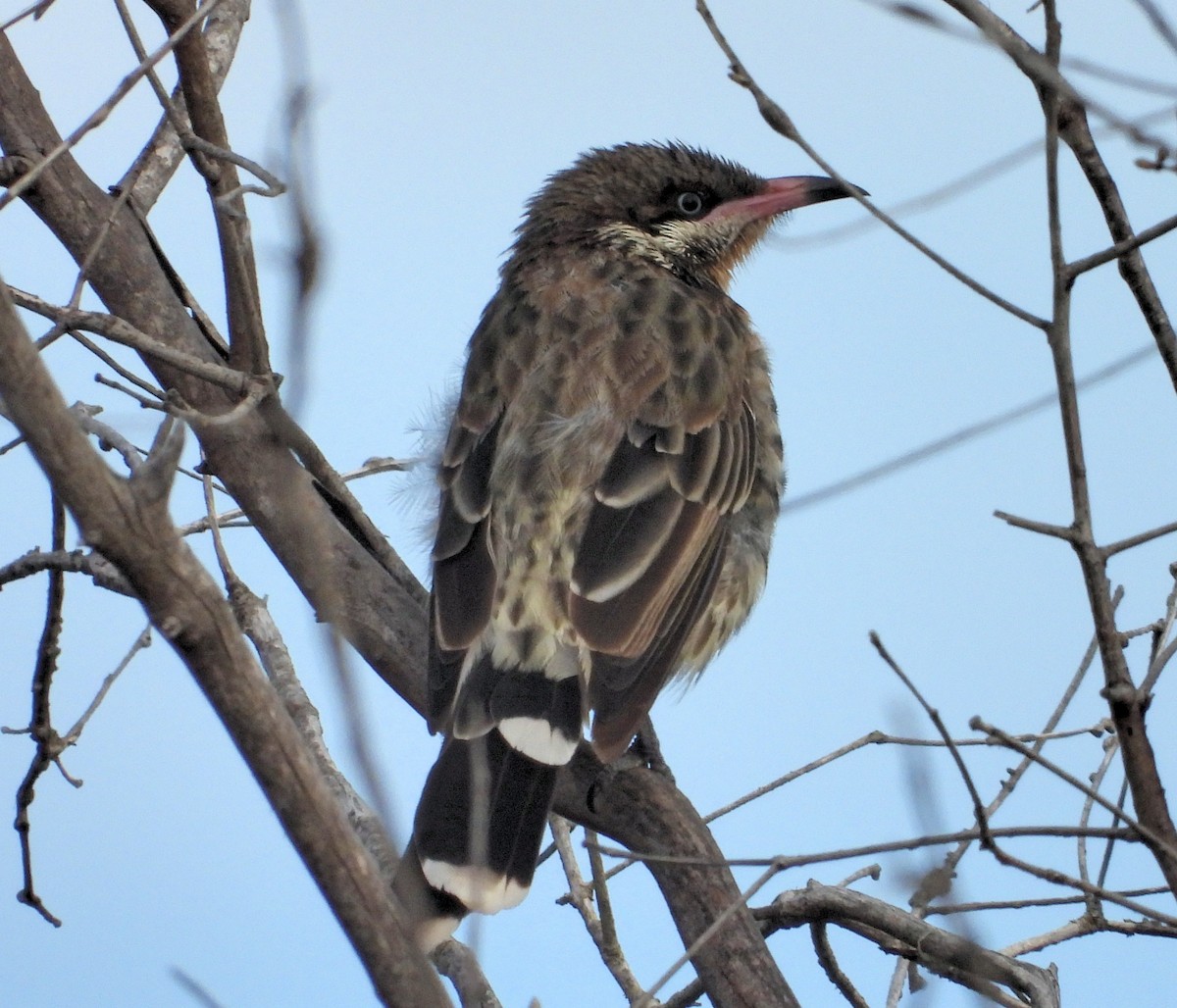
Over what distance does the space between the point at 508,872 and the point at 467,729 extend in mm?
439

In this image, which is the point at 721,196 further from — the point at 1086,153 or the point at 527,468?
the point at 1086,153

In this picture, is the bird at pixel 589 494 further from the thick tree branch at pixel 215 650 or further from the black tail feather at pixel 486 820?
the thick tree branch at pixel 215 650

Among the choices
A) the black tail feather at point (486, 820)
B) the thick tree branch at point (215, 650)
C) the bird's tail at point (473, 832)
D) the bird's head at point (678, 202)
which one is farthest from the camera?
the bird's head at point (678, 202)

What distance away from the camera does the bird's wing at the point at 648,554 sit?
407 centimetres

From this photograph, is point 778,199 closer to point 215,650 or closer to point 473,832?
point 473,832

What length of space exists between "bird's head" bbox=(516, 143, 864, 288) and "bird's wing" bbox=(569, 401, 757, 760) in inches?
44.4

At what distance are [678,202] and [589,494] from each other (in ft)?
6.31

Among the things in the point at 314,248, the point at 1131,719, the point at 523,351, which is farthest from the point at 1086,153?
the point at 523,351

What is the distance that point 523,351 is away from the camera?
4977 mm

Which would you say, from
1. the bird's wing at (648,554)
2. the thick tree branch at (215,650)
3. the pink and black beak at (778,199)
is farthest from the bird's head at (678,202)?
the thick tree branch at (215,650)

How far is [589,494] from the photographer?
448 centimetres

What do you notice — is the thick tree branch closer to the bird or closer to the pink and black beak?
the bird

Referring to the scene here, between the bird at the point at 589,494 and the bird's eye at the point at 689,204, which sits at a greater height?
the bird's eye at the point at 689,204

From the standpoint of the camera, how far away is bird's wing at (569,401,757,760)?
13.4ft
